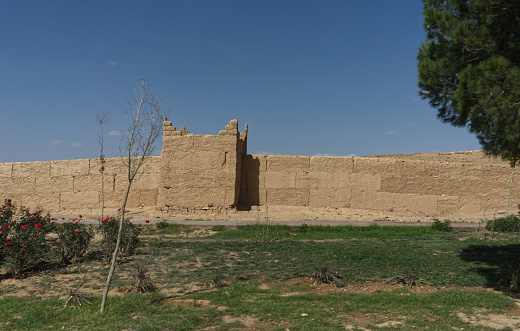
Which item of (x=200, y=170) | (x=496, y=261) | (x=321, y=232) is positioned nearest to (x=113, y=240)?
(x=321, y=232)

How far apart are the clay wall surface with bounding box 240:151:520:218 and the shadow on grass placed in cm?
690

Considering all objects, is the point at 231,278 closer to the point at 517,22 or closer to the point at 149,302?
the point at 149,302

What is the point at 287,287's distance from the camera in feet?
22.9

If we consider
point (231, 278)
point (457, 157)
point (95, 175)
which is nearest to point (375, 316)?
point (231, 278)

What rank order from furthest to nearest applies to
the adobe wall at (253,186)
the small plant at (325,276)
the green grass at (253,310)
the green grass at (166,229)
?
the adobe wall at (253,186), the green grass at (166,229), the small plant at (325,276), the green grass at (253,310)

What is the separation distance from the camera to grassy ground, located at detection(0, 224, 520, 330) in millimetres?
5320

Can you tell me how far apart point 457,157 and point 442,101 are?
20.7 metres

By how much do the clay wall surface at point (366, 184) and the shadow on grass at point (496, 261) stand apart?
22.7ft

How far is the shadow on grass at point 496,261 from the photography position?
23.4 ft

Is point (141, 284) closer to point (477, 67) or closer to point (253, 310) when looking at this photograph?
point (253, 310)

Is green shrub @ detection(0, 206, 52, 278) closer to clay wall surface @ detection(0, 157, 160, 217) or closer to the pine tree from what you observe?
the pine tree

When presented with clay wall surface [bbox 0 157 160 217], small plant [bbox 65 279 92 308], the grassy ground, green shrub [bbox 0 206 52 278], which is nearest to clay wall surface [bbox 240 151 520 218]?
clay wall surface [bbox 0 157 160 217]

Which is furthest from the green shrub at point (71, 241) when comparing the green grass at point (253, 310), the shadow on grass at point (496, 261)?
the shadow on grass at point (496, 261)

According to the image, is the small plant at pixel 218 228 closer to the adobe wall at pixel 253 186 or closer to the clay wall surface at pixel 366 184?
the adobe wall at pixel 253 186
